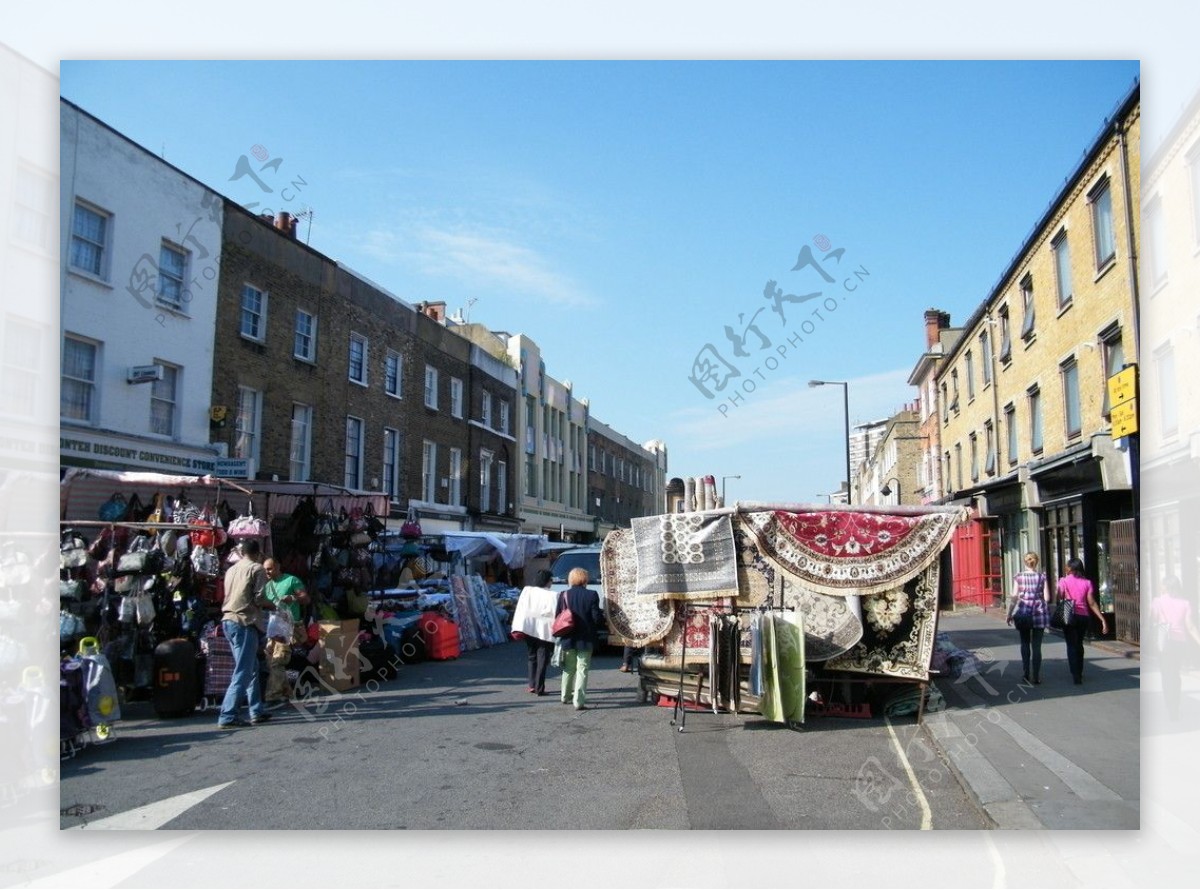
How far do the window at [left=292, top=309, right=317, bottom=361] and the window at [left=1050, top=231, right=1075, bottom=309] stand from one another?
1751cm

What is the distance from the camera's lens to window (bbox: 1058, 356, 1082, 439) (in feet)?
60.2

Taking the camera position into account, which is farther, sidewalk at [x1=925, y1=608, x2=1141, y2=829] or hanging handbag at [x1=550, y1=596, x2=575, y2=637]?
hanging handbag at [x1=550, y1=596, x2=575, y2=637]

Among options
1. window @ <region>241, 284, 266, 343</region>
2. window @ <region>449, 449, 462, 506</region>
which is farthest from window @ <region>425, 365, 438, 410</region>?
window @ <region>241, 284, 266, 343</region>

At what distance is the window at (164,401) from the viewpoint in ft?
A: 58.6

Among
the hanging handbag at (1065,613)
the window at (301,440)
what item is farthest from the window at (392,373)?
the hanging handbag at (1065,613)

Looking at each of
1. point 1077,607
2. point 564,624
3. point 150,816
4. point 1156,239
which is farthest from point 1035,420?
point 150,816

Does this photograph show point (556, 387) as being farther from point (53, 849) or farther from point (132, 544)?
point (53, 849)

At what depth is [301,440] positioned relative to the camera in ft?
75.2

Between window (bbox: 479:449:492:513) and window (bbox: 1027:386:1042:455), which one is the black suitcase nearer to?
window (bbox: 1027:386:1042:455)

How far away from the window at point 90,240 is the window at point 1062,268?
1874cm

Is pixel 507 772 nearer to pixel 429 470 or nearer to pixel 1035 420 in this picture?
pixel 1035 420

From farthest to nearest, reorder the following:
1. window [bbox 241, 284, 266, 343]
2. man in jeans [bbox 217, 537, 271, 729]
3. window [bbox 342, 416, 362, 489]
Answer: window [bbox 342, 416, 362, 489]
window [bbox 241, 284, 266, 343]
man in jeans [bbox 217, 537, 271, 729]

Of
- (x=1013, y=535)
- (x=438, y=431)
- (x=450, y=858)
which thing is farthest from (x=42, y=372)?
(x=1013, y=535)

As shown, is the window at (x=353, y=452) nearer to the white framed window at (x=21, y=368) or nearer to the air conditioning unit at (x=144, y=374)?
the air conditioning unit at (x=144, y=374)
